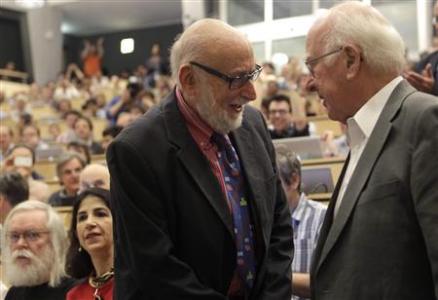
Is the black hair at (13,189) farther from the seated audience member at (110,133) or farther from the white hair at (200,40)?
the white hair at (200,40)

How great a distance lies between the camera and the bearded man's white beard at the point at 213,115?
1.75 meters

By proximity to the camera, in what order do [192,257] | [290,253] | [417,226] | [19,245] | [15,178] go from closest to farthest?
[417,226]
[192,257]
[290,253]
[19,245]
[15,178]

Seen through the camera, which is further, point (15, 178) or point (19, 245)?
point (15, 178)

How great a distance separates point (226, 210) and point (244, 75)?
348 mm

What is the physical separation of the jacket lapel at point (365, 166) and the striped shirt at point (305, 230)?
1172mm

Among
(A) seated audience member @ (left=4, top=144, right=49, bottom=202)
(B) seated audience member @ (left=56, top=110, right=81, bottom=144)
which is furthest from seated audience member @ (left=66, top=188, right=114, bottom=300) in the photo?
(B) seated audience member @ (left=56, top=110, right=81, bottom=144)

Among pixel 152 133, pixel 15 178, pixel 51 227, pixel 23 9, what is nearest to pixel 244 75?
pixel 152 133

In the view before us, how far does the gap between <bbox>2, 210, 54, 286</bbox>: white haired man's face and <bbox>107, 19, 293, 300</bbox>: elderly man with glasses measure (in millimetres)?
1145

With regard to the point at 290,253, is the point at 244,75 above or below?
above

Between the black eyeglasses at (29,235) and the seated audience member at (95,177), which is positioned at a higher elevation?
the seated audience member at (95,177)

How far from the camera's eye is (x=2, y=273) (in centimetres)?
319

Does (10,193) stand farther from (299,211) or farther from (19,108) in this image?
(19,108)

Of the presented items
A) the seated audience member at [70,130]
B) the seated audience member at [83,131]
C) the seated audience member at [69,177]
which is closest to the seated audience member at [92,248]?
the seated audience member at [69,177]

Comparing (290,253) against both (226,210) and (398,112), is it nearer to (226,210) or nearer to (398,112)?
(226,210)
